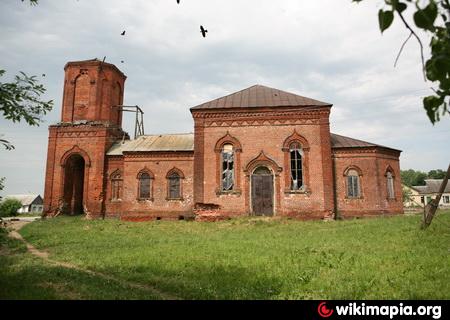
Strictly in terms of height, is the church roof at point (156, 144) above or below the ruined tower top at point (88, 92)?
below

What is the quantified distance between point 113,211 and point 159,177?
14.2 ft

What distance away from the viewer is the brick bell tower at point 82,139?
80.5ft

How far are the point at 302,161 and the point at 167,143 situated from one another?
31.8ft

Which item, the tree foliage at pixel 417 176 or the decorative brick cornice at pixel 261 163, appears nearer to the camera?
the decorative brick cornice at pixel 261 163

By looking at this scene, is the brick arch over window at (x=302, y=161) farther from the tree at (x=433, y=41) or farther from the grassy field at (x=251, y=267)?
the tree at (x=433, y=41)

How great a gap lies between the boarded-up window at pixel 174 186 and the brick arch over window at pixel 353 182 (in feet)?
34.7

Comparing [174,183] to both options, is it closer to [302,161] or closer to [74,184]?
[302,161]

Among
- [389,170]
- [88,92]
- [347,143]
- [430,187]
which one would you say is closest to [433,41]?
[347,143]

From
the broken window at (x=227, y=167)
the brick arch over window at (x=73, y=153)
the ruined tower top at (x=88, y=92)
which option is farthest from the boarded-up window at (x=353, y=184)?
the brick arch over window at (x=73, y=153)

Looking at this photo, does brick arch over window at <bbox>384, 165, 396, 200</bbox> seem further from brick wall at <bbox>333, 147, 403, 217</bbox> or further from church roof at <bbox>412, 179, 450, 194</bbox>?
church roof at <bbox>412, 179, 450, 194</bbox>

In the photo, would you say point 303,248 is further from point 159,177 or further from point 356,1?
point 159,177

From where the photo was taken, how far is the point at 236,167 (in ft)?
68.4

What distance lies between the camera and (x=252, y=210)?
67.2 feet
